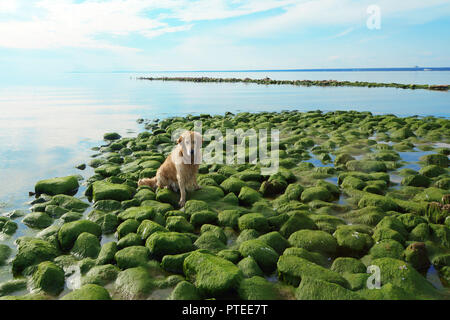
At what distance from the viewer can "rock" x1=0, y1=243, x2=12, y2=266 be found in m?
4.95

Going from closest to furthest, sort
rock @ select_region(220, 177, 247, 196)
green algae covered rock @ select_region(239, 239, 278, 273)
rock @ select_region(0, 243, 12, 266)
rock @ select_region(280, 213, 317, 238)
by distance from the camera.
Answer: green algae covered rock @ select_region(239, 239, 278, 273) → rock @ select_region(0, 243, 12, 266) → rock @ select_region(280, 213, 317, 238) → rock @ select_region(220, 177, 247, 196)

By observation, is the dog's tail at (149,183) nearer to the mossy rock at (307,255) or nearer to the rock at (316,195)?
the rock at (316,195)

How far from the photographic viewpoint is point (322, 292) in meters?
3.66

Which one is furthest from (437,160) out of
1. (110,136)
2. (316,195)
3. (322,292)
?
(110,136)

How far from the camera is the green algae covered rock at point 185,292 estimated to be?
381cm

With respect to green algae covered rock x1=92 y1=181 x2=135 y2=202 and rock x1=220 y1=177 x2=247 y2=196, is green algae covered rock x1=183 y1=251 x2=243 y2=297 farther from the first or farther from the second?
green algae covered rock x1=92 y1=181 x2=135 y2=202

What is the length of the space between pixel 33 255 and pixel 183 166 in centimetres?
342

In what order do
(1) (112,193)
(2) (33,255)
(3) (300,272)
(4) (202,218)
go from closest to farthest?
(3) (300,272) → (2) (33,255) → (4) (202,218) → (1) (112,193)

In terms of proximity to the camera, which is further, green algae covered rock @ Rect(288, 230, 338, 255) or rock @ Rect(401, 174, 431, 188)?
rock @ Rect(401, 174, 431, 188)

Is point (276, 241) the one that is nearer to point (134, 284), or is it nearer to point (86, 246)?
point (134, 284)

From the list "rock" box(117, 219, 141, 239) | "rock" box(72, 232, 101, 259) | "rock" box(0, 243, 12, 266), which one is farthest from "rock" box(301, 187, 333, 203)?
"rock" box(0, 243, 12, 266)

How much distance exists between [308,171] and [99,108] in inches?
944

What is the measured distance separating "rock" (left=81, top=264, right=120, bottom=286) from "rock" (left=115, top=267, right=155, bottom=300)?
132 mm
